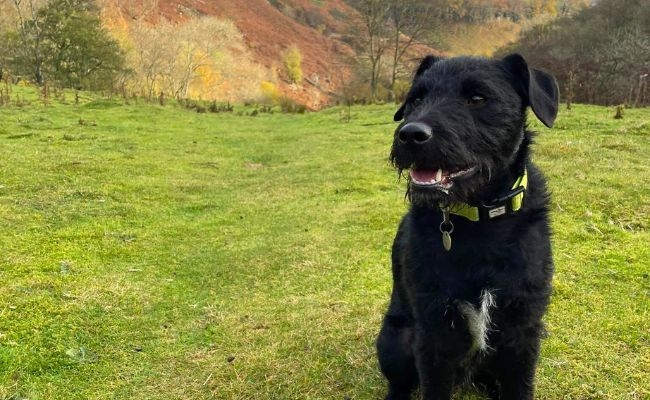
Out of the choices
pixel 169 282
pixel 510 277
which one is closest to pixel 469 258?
pixel 510 277

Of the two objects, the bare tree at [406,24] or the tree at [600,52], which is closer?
the tree at [600,52]

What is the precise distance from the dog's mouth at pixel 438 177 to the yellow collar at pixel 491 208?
152 millimetres

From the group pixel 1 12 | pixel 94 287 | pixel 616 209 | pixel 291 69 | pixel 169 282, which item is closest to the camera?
pixel 94 287

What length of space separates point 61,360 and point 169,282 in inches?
77.9

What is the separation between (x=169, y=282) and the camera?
6.25 m

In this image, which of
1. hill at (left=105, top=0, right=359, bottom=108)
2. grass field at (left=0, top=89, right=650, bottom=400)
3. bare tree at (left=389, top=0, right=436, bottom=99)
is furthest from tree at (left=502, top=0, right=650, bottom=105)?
hill at (left=105, top=0, right=359, bottom=108)

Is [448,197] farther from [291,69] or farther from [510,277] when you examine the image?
[291,69]

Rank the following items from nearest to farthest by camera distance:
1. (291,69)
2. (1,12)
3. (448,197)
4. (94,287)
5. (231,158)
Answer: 1. (448,197)
2. (94,287)
3. (231,158)
4. (1,12)
5. (291,69)

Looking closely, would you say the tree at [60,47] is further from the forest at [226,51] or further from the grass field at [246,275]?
the grass field at [246,275]

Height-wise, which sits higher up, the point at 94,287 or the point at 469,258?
the point at 469,258

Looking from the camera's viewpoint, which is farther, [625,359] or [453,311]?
[625,359]

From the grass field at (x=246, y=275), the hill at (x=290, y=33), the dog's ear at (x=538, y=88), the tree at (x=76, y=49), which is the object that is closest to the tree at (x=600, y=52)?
the grass field at (x=246, y=275)

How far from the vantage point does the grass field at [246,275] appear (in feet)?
13.8

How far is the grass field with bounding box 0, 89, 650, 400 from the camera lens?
13.8ft
